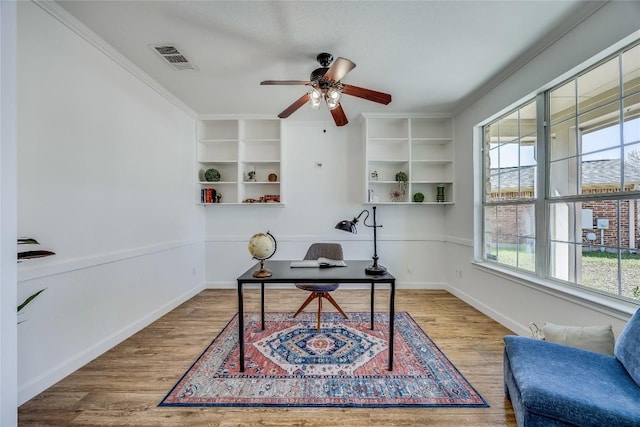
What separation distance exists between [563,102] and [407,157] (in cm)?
194

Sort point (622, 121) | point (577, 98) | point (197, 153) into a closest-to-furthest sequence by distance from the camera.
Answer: point (622, 121) < point (577, 98) < point (197, 153)

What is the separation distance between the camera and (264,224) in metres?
4.30

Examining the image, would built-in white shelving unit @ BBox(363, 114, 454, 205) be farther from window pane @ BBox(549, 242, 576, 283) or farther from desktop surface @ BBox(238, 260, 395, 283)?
desktop surface @ BBox(238, 260, 395, 283)

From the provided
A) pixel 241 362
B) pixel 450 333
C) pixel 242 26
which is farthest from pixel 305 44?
pixel 450 333

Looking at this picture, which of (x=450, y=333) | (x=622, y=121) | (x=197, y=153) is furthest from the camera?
(x=197, y=153)

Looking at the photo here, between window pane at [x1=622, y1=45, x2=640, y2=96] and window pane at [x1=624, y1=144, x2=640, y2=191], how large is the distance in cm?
39

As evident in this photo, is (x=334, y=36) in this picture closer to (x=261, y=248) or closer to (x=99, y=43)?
(x=261, y=248)

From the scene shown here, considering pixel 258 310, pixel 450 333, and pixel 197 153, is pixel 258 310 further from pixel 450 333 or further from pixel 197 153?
pixel 197 153

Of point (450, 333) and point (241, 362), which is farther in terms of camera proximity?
point (450, 333)

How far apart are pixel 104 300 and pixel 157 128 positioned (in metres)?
1.93

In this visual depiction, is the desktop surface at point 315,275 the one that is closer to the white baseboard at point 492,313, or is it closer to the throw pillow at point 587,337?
the throw pillow at point 587,337

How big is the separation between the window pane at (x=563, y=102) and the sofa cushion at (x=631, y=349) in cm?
172

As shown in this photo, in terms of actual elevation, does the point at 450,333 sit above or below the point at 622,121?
below

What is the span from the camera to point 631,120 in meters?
1.80
